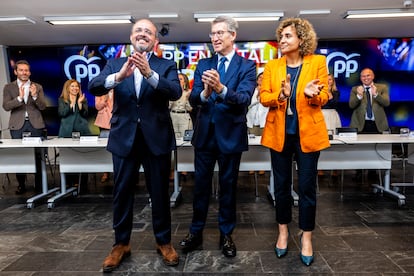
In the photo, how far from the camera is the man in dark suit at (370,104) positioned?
15.8 ft

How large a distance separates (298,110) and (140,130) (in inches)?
40.6

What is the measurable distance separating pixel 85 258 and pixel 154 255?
50cm

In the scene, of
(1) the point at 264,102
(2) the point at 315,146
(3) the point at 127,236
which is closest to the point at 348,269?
(2) the point at 315,146

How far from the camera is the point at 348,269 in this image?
2191mm

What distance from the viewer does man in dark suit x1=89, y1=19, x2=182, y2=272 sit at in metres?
2.03

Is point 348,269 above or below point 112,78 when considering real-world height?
below

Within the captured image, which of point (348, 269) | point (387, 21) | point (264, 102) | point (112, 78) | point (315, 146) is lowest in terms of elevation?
point (348, 269)

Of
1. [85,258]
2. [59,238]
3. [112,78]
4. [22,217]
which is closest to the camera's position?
[112,78]

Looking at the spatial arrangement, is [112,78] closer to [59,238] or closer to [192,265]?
[192,265]

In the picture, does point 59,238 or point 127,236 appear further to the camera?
point 59,238

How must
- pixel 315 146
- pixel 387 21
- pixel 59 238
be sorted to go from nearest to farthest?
pixel 315 146, pixel 59 238, pixel 387 21

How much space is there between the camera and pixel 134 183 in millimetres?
2234

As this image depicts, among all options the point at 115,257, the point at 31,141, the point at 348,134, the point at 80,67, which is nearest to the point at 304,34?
the point at 115,257

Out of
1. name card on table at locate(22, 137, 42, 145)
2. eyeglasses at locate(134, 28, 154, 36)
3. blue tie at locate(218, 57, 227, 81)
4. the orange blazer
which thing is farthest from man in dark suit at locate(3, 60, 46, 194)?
the orange blazer
